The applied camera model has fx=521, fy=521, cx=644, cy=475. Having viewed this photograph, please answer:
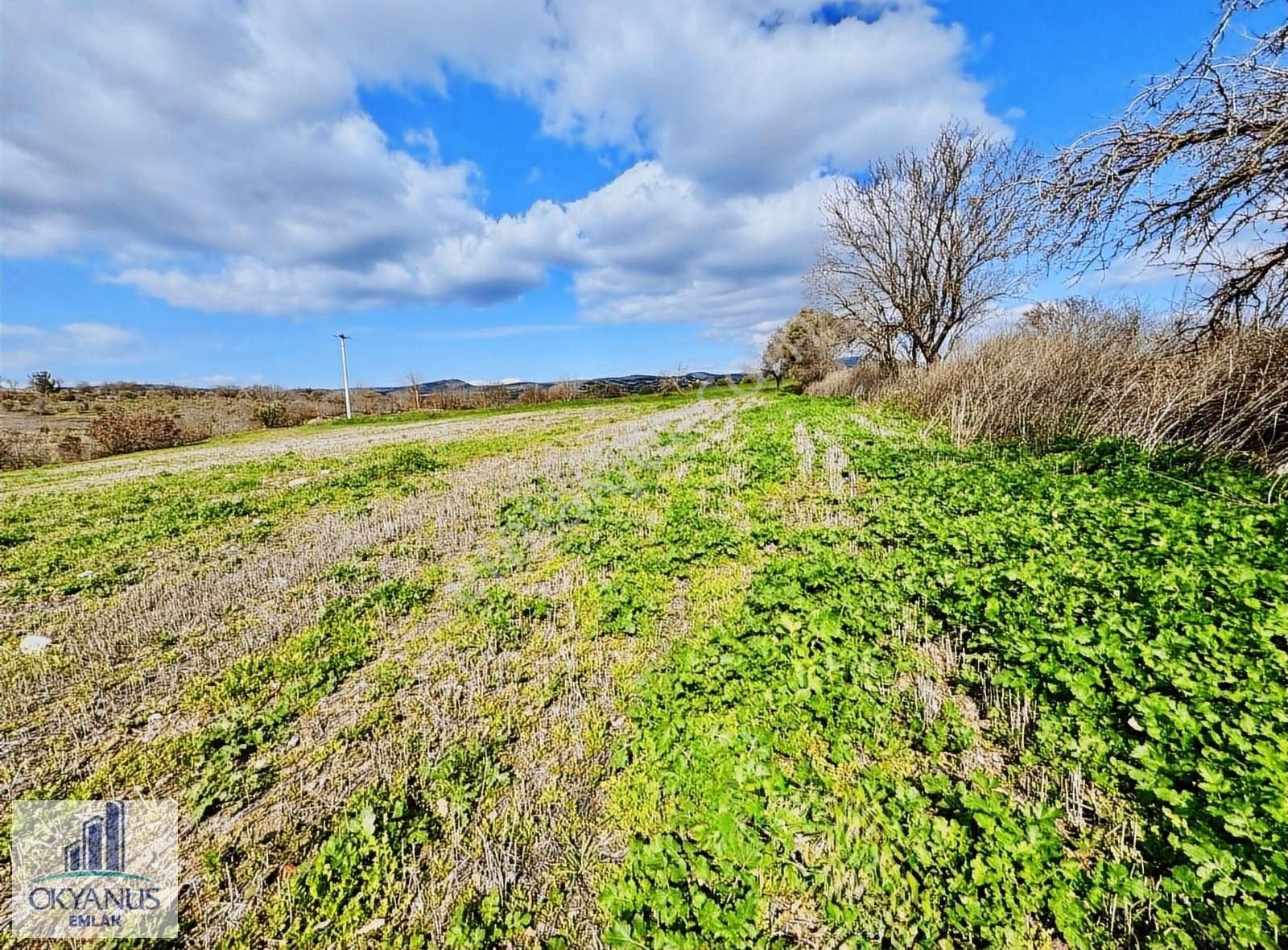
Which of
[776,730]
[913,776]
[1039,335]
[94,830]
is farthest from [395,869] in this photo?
[1039,335]

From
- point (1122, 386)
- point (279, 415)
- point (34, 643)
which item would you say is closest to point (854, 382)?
point (1122, 386)

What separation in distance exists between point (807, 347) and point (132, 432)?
151 ft

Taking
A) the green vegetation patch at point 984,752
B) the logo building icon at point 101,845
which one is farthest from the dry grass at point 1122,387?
the logo building icon at point 101,845

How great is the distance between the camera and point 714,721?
338 centimetres

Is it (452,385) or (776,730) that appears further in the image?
(452,385)

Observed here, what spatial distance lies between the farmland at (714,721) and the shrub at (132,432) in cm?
2208

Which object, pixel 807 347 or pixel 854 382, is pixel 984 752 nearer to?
pixel 854 382

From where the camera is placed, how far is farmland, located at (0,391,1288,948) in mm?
2295

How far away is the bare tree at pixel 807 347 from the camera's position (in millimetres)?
29872

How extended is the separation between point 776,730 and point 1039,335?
16.6 metres

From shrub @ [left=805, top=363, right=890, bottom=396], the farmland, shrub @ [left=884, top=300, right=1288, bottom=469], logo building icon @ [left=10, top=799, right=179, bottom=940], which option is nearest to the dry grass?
shrub @ [left=884, top=300, right=1288, bottom=469]

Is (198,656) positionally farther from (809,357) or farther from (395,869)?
(809,357)

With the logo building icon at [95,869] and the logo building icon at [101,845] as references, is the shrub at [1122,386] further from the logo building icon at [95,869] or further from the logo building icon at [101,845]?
the logo building icon at [101,845]

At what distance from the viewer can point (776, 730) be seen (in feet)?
10.7
